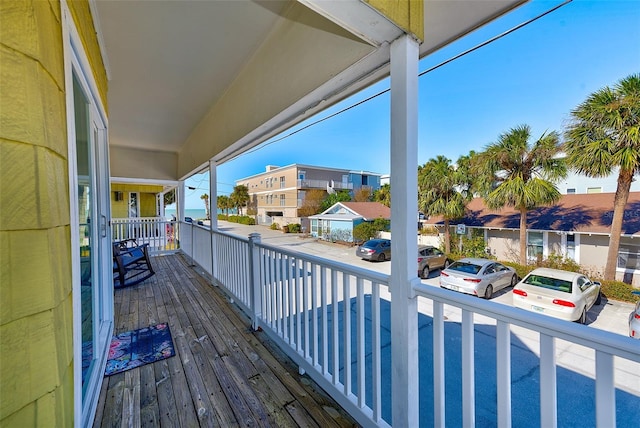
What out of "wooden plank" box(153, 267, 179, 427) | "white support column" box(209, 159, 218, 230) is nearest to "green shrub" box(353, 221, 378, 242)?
"wooden plank" box(153, 267, 179, 427)

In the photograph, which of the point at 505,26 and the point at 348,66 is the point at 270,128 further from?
the point at 505,26

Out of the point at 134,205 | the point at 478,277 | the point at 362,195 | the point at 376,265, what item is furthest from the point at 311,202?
the point at 134,205

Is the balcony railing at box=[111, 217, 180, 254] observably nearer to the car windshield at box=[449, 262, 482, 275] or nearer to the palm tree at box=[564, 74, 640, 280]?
the car windshield at box=[449, 262, 482, 275]

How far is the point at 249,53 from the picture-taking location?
245 centimetres

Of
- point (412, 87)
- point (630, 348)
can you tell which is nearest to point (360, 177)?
point (412, 87)

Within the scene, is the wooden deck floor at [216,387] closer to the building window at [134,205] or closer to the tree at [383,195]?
the tree at [383,195]

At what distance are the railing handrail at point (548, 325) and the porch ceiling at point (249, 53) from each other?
3.95 feet

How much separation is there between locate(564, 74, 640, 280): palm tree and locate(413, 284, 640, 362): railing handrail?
42 cm

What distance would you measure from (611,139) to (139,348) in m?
3.34

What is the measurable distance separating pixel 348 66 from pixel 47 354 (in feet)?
5.57

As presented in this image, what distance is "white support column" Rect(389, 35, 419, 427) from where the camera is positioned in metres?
1.21

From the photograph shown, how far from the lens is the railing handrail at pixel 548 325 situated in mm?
685

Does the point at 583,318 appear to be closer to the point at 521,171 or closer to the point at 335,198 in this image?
the point at 521,171

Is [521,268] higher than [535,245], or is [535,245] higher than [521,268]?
[535,245]
